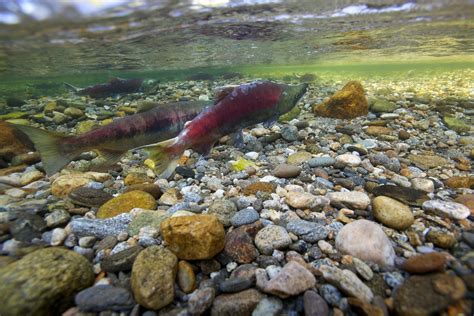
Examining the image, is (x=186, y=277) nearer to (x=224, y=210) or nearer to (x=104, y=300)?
(x=104, y=300)

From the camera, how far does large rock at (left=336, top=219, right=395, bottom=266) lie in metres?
2.35

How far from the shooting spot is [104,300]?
208 cm

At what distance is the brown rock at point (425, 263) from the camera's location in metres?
2.04

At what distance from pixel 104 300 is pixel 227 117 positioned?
2961 mm

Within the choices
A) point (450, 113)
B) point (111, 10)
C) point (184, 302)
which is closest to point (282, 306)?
point (184, 302)

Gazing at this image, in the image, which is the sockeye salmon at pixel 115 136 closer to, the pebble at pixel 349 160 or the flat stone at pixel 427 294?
the pebble at pixel 349 160

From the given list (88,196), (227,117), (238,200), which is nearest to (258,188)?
(238,200)

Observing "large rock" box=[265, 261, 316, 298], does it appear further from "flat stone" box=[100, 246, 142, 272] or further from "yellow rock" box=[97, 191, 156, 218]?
"yellow rock" box=[97, 191, 156, 218]

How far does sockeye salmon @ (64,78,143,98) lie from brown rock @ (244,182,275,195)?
419 inches

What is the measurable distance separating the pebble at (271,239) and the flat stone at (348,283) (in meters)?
0.45

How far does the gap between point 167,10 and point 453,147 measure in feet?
24.3

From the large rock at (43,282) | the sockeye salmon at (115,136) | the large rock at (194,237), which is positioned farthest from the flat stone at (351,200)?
the sockeye salmon at (115,136)

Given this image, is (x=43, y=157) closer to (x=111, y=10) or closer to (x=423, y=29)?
(x=111, y=10)

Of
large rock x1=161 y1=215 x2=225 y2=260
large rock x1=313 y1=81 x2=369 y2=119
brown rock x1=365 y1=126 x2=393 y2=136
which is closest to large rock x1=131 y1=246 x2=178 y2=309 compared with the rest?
large rock x1=161 y1=215 x2=225 y2=260
